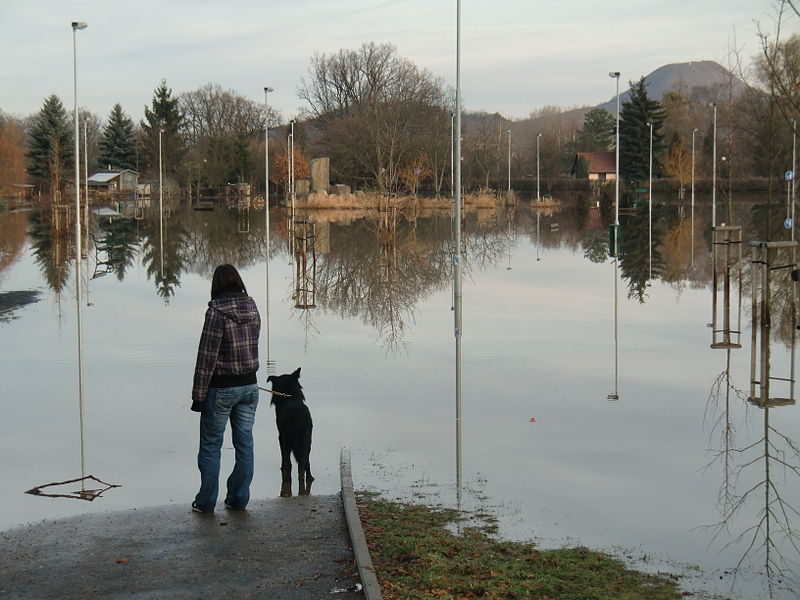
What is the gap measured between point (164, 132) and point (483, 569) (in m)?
96.9

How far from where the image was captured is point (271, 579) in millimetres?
6402

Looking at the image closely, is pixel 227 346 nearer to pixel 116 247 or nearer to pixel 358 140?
pixel 116 247

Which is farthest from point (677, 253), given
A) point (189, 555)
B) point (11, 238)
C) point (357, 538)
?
point (189, 555)

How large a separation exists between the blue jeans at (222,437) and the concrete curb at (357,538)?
774 millimetres

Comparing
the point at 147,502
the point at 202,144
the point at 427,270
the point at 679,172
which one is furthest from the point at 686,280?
the point at 202,144

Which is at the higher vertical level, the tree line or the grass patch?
the tree line

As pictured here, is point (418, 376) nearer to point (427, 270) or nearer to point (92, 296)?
point (92, 296)

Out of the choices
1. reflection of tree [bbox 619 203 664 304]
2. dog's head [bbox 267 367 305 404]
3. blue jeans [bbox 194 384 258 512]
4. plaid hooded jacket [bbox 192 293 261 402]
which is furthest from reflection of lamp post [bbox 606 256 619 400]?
plaid hooded jacket [bbox 192 293 261 402]

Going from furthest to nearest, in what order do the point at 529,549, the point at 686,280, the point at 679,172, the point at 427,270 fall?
the point at 679,172 → the point at 427,270 → the point at 686,280 → the point at 529,549

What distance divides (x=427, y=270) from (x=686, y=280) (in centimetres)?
684

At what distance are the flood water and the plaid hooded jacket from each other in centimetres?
131

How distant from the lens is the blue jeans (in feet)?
26.1

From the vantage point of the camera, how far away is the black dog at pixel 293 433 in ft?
29.4

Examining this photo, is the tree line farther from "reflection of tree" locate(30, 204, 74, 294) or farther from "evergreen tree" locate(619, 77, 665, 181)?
"reflection of tree" locate(30, 204, 74, 294)
